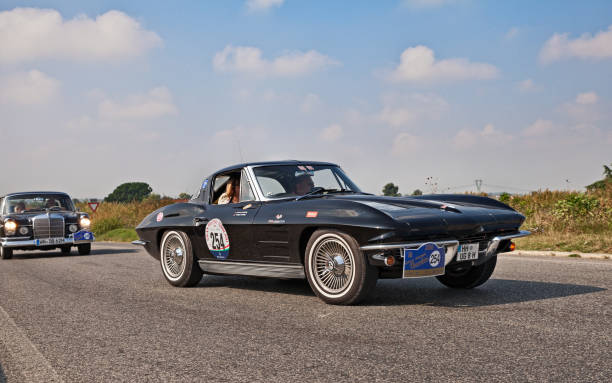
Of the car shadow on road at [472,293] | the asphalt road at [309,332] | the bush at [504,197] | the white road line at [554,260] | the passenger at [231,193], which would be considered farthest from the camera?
the bush at [504,197]

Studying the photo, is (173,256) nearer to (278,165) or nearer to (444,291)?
(278,165)

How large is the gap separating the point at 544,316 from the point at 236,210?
3479mm

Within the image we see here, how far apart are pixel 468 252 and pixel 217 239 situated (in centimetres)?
294

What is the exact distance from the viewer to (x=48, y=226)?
1462 centimetres

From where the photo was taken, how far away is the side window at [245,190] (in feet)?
23.6

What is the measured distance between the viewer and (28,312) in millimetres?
6242

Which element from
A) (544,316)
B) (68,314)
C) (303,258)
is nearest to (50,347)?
(68,314)

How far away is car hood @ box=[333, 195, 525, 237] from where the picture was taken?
5.57 metres

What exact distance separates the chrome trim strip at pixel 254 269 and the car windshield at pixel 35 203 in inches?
367

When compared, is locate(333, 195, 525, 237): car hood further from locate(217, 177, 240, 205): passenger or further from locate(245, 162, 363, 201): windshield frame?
locate(217, 177, 240, 205): passenger

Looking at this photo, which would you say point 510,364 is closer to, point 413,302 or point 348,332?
point 348,332

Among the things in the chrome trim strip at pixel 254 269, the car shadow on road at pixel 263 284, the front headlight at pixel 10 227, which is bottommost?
the car shadow on road at pixel 263 284

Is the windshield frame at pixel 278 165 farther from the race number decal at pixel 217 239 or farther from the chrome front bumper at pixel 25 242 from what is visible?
the chrome front bumper at pixel 25 242

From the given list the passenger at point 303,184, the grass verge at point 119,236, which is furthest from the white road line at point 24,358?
the grass verge at point 119,236
